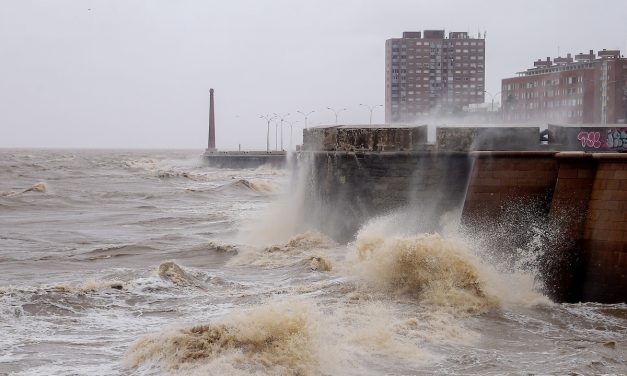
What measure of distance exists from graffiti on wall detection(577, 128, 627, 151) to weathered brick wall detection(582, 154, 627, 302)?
188 inches

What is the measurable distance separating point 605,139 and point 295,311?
9.32 metres

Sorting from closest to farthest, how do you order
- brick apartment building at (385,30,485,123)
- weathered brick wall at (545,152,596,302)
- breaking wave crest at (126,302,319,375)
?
breaking wave crest at (126,302,319,375) < weathered brick wall at (545,152,596,302) < brick apartment building at (385,30,485,123)

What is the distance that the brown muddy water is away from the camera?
7.58 m

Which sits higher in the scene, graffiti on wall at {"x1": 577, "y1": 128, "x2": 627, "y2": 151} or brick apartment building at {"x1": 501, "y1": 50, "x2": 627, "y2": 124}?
brick apartment building at {"x1": 501, "y1": 50, "x2": 627, "y2": 124}

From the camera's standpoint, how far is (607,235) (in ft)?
33.5

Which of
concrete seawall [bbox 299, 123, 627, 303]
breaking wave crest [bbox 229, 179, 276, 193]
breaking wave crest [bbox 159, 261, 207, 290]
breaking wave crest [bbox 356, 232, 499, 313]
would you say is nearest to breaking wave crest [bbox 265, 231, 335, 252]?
concrete seawall [bbox 299, 123, 627, 303]

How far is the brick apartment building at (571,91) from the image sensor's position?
82688 millimetres

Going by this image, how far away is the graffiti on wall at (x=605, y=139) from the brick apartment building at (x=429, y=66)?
119 m

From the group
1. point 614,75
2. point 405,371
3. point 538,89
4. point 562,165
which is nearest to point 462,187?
point 562,165

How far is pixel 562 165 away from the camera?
433 inches

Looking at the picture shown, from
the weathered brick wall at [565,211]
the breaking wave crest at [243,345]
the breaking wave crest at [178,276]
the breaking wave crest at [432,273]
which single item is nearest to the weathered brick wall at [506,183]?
the weathered brick wall at [565,211]

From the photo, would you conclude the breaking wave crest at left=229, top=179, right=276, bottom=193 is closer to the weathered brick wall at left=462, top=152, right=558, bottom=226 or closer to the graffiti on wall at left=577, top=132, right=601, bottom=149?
the graffiti on wall at left=577, top=132, right=601, bottom=149

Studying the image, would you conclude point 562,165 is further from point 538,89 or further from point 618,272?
point 538,89

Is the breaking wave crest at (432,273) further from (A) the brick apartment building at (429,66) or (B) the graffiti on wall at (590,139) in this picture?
(A) the brick apartment building at (429,66)
